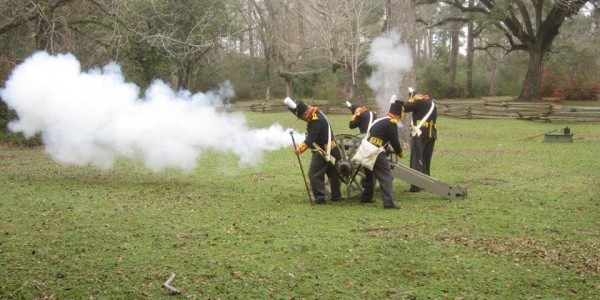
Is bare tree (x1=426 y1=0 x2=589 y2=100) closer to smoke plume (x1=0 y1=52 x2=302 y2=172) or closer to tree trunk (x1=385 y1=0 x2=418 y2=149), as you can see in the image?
tree trunk (x1=385 y1=0 x2=418 y2=149)

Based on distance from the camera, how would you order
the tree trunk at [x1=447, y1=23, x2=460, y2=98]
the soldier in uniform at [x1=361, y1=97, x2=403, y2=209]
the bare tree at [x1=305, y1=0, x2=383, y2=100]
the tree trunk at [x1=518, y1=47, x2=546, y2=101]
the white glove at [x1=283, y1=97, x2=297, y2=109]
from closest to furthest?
the white glove at [x1=283, y1=97, x2=297, y2=109] < the soldier in uniform at [x1=361, y1=97, x2=403, y2=209] < the bare tree at [x1=305, y1=0, x2=383, y2=100] < the tree trunk at [x1=518, y1=47, x2=546, y2=101] < the tree trunk at [x1=447, y1=23, x2=460, y2=98]

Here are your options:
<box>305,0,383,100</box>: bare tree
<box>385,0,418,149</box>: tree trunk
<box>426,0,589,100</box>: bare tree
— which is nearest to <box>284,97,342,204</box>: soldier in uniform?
<box>385,0,418,149</box>: tree trunk

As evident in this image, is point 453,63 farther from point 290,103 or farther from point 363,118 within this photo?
point 290,103

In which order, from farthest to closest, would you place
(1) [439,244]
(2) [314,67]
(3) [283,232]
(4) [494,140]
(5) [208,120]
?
(2) [314,67]
(4) [494,140]
(5) [208,120]
(3) [283,232]
(1) [439,244]

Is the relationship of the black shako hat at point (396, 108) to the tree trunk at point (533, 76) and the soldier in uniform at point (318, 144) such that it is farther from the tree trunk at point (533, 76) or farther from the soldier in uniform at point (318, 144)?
the tree trunk at point (533, 76)

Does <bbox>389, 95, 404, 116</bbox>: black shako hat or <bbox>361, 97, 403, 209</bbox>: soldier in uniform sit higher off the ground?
<bbox>389, 95, 404, 116</bbox>: black shako hat

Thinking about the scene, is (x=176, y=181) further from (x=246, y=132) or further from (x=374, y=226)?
(x=374, y=226)

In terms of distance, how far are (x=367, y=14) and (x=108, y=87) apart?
22.9 meters

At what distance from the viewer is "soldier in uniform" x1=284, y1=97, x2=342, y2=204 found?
412 inches

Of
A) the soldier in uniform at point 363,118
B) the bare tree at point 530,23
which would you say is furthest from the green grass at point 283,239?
the bare tree at point 530,23

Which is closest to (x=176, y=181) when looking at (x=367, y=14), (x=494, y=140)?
(x=494, y=140)

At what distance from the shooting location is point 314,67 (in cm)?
4791

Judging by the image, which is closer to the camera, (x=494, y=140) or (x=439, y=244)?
(x=439, y=244)

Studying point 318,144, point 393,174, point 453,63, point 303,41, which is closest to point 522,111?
point 453,63
